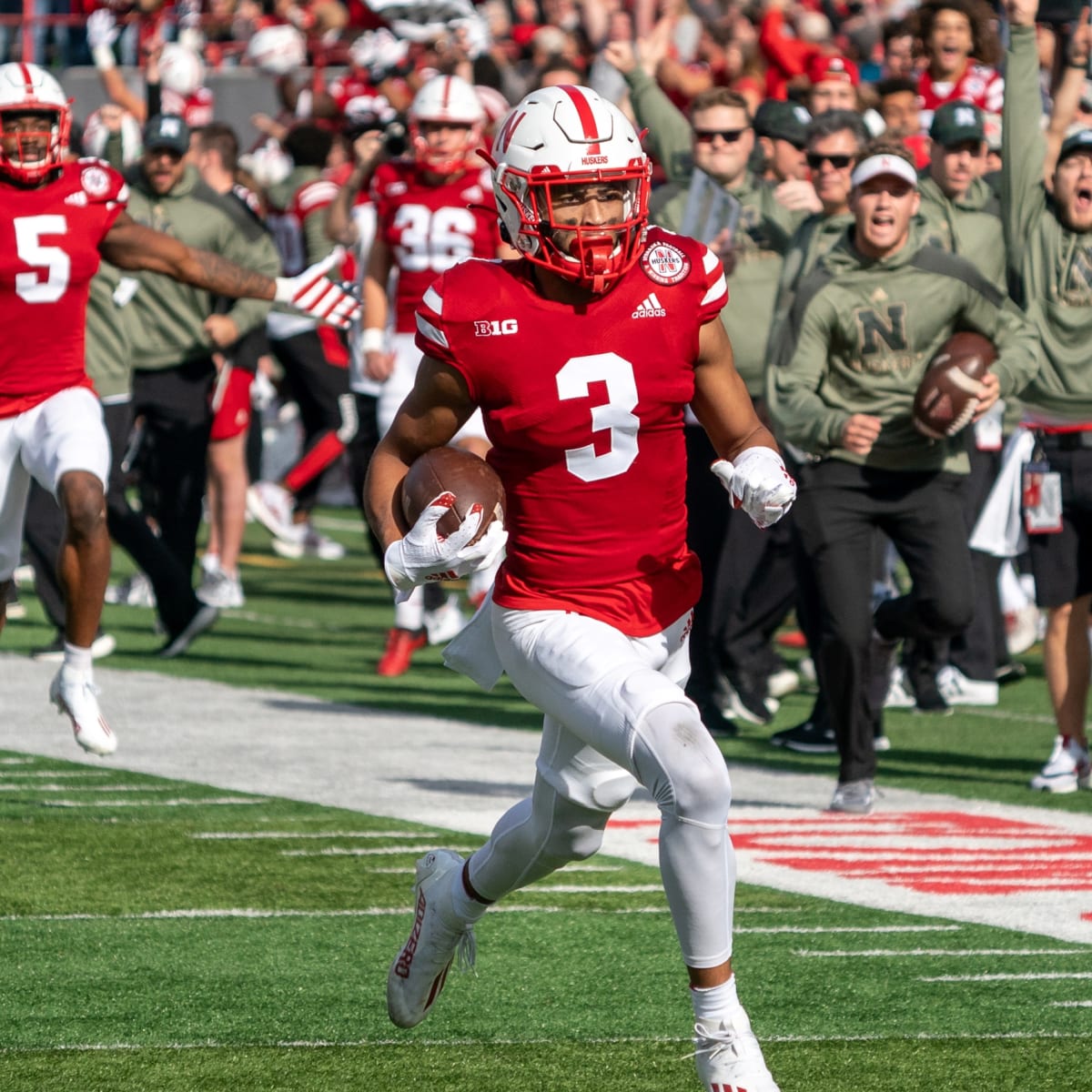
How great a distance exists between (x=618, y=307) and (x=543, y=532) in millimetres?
466

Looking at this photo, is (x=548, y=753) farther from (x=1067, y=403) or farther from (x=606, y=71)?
(x=606, y=71)

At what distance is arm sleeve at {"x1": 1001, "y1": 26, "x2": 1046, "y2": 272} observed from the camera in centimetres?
762

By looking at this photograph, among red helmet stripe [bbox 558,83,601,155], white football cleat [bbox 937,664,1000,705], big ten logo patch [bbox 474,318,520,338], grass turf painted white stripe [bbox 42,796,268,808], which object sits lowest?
white football cleat [bbox 937,664,1000,705]

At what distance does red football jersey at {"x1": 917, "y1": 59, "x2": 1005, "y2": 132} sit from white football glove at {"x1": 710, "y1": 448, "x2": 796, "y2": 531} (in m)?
6.92

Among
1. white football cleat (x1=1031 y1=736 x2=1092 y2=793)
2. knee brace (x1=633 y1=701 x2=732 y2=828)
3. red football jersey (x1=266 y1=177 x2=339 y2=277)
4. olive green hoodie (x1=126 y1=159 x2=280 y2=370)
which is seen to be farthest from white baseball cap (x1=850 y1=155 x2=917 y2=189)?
red football jersey (x1=266 y1=177 x2=339 y2=277)

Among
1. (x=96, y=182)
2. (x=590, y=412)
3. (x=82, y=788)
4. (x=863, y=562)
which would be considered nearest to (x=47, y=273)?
(x=96, y=182)

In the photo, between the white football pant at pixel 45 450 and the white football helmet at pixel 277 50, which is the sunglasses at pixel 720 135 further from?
the white football helmet at pixel 277 50

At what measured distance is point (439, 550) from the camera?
4.18m

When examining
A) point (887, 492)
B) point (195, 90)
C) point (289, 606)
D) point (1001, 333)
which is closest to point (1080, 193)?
point (1001, 333)

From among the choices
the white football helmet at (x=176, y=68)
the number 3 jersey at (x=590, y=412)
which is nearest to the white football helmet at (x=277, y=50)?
the white football helmet at (x=176, y=68)

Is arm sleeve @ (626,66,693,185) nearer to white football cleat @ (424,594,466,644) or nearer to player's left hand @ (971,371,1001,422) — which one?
player's left hand @ (971,371,1001,422)

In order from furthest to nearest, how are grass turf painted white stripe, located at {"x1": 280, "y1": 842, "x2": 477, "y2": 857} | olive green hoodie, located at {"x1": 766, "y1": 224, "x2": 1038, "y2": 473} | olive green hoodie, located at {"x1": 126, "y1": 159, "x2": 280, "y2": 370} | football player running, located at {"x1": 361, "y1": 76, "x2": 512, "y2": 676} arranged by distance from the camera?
olive green hoodie, located at {"x1": 126, "y1": 159, "x2": 280, "y2": 370}, football player running, located at {"x1": 361, "y1": 76, "x2": 512, "y2": 676}, olive green hoodie, located at {"x1": 766, "y1": 224, "x2": 1038, "y2": 473}, grass turf painted white stripe, located at {"x1": 280, "y1": 842, "x2": 477, "y2": 857}

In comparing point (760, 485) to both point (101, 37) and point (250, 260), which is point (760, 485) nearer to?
point (250, 260)

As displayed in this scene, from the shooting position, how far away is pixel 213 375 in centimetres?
1102
